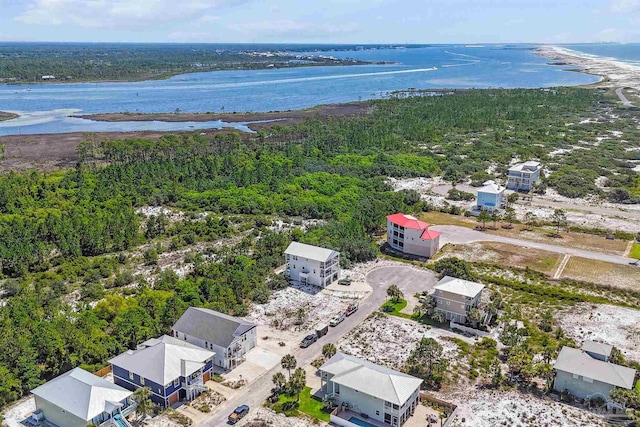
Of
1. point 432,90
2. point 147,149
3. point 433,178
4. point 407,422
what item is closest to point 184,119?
point 147,149

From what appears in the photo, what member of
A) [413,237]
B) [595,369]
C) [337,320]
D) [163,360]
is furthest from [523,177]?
[163,360]

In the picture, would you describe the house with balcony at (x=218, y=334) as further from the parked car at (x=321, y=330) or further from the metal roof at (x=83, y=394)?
the metal roof at (x=83, y=394)

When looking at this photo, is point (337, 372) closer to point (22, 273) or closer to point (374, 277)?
point (374, 277)

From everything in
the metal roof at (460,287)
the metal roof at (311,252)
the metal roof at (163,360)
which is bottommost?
the metal roof at (460,287)

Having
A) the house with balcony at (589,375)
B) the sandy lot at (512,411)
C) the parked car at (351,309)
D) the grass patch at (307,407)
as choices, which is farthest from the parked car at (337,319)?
the house with balcony at (589,375)

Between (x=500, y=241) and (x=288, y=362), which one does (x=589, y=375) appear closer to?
(x=288, y=362)

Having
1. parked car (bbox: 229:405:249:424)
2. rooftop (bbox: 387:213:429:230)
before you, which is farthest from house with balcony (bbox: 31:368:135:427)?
rooftop (bbox: 387:213:429:230)
